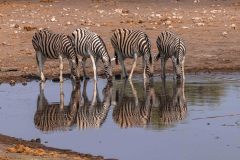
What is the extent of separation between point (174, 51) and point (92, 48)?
1953mm

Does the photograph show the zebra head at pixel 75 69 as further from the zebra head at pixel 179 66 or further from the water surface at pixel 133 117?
the zebra head at pixel 179 66

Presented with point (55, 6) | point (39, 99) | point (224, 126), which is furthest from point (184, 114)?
point (55, 6)

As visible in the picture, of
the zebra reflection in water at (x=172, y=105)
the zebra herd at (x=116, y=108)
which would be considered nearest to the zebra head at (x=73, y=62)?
the zebra herd at (x=116, y=108)

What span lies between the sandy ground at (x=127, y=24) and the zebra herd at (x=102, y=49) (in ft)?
3.58

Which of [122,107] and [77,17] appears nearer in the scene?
[122,107]

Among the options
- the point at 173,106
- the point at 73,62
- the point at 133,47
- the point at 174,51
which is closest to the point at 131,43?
the point at 133,47

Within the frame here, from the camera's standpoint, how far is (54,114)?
1589cm

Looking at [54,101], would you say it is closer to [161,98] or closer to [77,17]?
[161,98]

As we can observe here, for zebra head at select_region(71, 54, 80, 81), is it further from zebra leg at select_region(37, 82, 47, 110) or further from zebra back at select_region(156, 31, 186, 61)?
zebra back at select_region(156, 31, 186, 61)

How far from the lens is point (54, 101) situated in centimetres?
1747

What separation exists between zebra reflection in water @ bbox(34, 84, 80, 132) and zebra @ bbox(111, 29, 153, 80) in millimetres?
2561

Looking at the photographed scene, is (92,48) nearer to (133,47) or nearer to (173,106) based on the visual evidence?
(133,47)

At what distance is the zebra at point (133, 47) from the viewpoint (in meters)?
20.1

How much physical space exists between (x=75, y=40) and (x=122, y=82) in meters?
1.53
